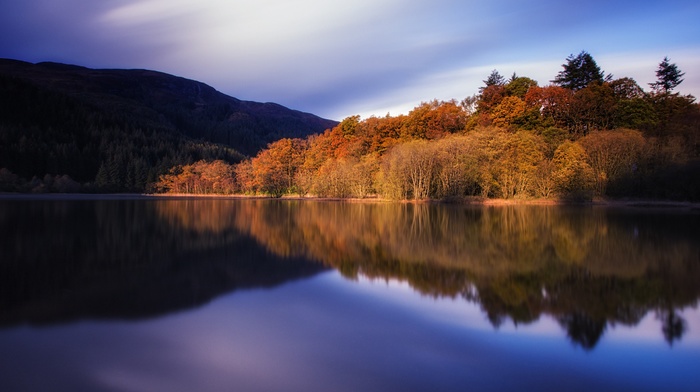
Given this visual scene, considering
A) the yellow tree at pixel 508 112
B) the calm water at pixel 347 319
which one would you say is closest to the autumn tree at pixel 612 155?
the yellow tree at pixel 508 112

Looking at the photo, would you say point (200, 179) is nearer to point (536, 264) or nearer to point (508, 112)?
point (508, 112)

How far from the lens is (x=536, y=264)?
10.0m

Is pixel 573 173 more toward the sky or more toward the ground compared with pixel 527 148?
more toward the ground

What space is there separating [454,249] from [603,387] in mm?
8387

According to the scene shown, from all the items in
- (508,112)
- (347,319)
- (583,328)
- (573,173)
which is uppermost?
(508,112)

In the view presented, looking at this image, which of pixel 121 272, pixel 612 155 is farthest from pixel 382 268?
pixel 612 155

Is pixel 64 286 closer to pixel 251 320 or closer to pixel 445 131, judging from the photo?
pixel 251 320

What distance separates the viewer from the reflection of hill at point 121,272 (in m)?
6.48

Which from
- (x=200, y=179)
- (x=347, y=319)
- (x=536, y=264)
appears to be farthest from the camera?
(x=200, y=179)

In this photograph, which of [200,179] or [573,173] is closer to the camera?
[573,173]

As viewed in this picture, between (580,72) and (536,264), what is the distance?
211ft

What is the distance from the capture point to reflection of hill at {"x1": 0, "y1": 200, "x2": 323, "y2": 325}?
6477mm

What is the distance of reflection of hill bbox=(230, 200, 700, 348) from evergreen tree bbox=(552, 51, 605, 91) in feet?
173

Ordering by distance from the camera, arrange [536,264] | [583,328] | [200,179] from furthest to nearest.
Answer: [200,179] → [536,264] → [583,328]
